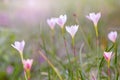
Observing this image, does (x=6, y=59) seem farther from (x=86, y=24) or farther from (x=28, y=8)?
(x=28, y=8)

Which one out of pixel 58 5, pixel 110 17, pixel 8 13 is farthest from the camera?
pixel 8 13

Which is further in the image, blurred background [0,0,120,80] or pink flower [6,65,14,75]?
blurred background [0,0,120,80]

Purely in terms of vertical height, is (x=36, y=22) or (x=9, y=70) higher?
(x=9, y=70)

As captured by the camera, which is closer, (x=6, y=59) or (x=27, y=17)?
(x=6, y=59)

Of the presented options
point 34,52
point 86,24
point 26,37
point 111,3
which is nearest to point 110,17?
point 111,3

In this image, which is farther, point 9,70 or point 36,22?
point 36,22

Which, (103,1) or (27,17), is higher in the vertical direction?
(103,1)

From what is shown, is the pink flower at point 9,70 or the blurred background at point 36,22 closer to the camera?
the pink flower at point 9,70

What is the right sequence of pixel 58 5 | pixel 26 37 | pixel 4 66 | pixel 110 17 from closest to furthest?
pixel 4 66 < pixel 26 37 < pixel 110 17 < pixel 58 5
